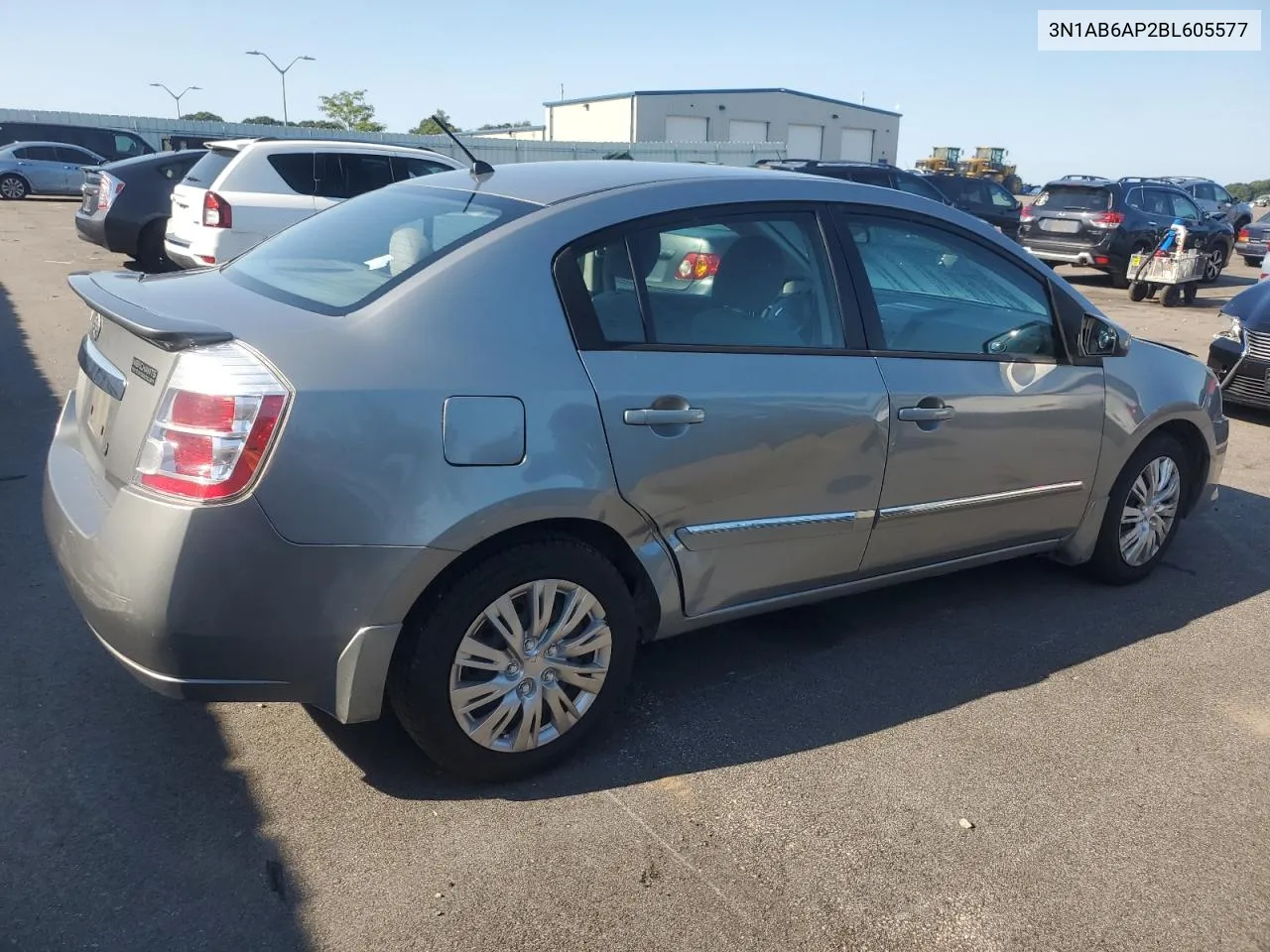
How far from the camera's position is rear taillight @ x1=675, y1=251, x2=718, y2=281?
331cm

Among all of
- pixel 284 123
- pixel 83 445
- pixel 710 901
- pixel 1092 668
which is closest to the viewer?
pixel 710 901

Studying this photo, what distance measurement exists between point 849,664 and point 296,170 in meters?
8.38

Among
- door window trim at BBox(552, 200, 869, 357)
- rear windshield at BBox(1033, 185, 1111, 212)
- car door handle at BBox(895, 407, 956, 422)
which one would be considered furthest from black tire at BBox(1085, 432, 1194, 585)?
rear windshield at BBox(1033, 185, 1111, 212)

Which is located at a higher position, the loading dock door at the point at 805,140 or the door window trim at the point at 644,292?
the loading dock door at the point at 805,140

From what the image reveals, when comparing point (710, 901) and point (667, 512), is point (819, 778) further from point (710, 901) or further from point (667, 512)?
point (667, 512)

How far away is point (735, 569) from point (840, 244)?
3.88 feet

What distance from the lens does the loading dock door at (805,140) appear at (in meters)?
59.9

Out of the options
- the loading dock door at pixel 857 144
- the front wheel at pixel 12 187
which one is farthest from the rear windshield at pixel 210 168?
the loading dock door at pixel 857 144

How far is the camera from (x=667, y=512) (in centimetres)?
307

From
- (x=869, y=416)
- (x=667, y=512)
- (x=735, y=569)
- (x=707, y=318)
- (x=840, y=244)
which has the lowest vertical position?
(x=735, y=569)

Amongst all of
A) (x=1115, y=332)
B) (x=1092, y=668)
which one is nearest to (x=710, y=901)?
(x=1092, y=668)

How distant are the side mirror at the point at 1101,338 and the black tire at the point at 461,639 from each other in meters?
2.31

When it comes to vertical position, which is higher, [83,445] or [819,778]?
[83,445]

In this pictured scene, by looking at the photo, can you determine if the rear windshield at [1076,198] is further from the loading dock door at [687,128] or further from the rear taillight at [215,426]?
the loading dock door at [687,128]
